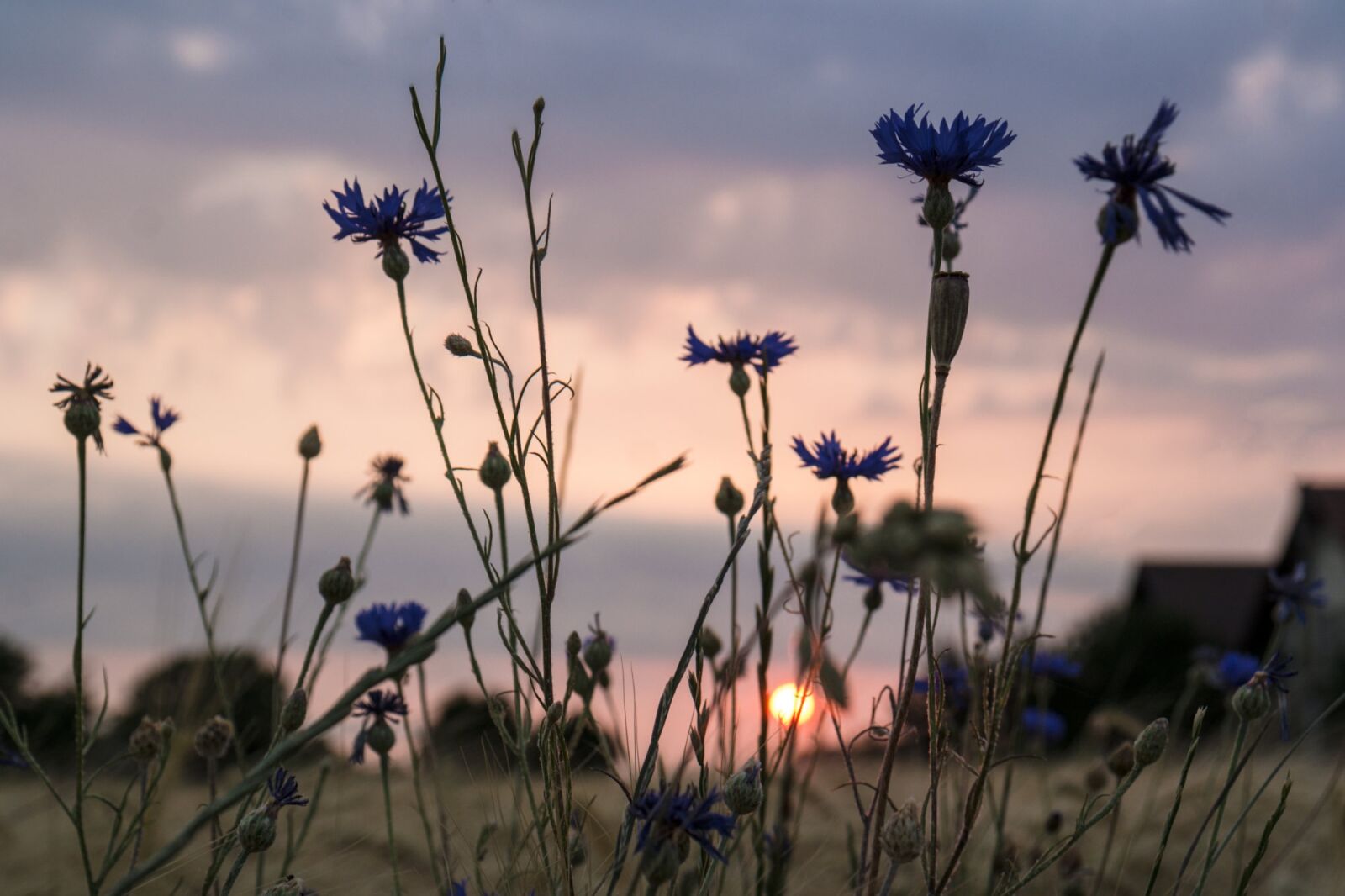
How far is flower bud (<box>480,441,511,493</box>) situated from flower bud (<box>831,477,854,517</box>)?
1.30 ft

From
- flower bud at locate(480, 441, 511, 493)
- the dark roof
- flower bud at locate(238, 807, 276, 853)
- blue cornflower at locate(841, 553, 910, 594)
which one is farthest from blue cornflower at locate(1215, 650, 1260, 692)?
the dark roof

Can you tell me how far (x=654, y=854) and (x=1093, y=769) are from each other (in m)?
1.56

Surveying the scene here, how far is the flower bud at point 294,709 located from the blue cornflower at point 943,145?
2.66ft

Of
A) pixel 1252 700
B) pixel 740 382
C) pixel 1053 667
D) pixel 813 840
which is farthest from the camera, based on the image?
pixel 813 840

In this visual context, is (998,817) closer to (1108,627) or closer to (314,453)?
(314,453)

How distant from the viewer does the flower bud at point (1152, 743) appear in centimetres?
141

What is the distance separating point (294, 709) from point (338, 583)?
0.74 feet

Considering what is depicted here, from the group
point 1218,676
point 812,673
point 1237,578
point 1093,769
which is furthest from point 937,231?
point 1237,578

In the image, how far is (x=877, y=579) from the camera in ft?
5.03

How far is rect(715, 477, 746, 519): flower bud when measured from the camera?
5.41 feet

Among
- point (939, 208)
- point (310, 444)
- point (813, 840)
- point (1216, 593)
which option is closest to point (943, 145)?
point (939, 208)

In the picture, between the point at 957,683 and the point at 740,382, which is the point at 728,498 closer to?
the point at 740,382

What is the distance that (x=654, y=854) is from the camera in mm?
1043

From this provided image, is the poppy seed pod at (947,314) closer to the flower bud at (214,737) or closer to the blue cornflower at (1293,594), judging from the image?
the flower bud at (214,737)
